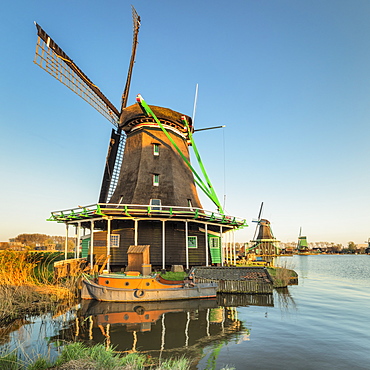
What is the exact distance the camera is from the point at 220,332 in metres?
9.61

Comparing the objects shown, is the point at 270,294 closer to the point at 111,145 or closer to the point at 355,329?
A: the point at 355,329

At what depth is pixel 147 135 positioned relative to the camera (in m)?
24.5

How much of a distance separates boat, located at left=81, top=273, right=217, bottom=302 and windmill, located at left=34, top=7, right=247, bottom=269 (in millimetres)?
4529

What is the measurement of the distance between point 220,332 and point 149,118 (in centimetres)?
1872

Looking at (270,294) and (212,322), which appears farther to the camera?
(270,294)

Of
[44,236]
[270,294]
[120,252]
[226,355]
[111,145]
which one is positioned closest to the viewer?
[226,355]

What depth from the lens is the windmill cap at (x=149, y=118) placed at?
2425 centimetres

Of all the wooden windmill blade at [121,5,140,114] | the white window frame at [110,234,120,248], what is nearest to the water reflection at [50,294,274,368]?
the white window frame at [110,234,120,248]

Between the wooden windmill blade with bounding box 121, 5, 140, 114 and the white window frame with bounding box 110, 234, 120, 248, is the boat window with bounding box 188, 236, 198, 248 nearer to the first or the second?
the white window frame with bounding box 110, 234, 120, 248

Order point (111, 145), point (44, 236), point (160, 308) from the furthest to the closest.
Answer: point (44, 236), point (111, 145), point (160, 308)

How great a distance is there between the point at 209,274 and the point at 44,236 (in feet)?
332

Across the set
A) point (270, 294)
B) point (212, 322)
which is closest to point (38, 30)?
point (212, 322)

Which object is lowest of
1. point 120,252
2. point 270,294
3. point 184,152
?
point 270,294

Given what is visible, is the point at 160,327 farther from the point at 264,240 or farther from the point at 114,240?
the point at 264,240
